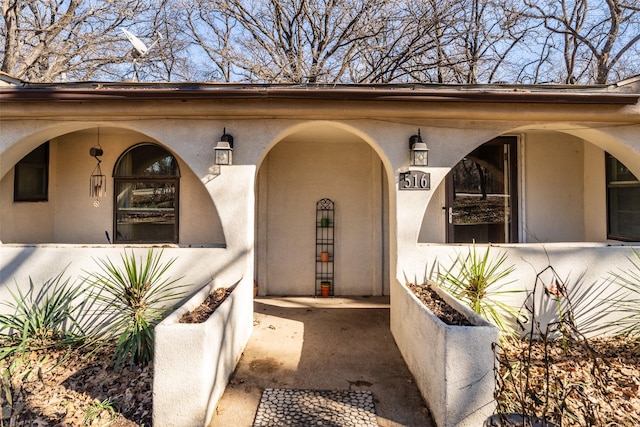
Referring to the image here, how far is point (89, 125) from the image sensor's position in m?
5.07

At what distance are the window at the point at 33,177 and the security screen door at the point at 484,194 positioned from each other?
7.72 meters

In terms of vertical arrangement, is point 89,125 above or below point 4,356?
above

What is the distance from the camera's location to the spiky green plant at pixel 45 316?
4480mm

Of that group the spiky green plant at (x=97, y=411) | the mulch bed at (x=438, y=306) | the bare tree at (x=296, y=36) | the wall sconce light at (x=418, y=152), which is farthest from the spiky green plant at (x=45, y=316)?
the bare tree at (x=296, y=36)

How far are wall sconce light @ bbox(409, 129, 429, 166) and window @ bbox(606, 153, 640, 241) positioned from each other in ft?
12.9

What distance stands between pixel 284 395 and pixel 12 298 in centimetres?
422

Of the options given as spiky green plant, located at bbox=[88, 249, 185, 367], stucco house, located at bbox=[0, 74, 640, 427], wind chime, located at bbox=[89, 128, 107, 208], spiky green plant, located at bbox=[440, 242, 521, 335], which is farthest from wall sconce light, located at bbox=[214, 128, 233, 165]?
spiky green plant, located at bbox=[440, 242, 521, 335]

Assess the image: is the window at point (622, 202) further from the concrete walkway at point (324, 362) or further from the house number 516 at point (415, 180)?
the concrete walkway at point (324, 362)

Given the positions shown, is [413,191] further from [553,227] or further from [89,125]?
[89,125]

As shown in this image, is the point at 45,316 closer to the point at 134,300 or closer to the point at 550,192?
the point at 134,300

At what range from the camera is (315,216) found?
701 centimetres

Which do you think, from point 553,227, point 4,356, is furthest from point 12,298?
point 553,227

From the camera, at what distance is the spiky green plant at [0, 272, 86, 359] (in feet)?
14.7

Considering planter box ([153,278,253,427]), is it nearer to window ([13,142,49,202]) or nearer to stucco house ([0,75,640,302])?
stucco house ([0,75,640,302])
